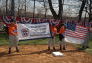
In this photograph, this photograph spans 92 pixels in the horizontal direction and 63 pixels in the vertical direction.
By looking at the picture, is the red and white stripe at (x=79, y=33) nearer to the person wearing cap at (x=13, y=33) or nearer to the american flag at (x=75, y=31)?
the american flag at (x=75, y=31)

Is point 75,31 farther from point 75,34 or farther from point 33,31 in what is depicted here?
point 33,31

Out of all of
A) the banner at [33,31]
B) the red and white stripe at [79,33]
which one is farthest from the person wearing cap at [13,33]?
the red and white stripe at [79,33]

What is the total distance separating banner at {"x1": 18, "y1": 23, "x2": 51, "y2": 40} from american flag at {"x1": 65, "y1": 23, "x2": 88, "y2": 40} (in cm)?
160

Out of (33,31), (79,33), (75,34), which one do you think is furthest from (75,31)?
(33,31)

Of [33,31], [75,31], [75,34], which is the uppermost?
[33,31]

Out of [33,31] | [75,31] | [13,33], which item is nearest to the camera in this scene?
[13,33]

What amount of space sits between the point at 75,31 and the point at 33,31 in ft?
10.1

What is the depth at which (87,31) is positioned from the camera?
38.2 ft

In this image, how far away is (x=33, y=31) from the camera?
1010 cm

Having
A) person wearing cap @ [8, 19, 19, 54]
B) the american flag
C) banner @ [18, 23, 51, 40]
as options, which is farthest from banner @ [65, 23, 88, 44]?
person wearing cap @ [8, 19, 19, 54]

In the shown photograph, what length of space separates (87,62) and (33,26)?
3.78 metres

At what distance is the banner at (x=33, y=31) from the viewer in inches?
379

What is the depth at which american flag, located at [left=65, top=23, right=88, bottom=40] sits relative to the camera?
11.4m

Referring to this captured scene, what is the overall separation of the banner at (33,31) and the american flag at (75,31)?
1.60 m
